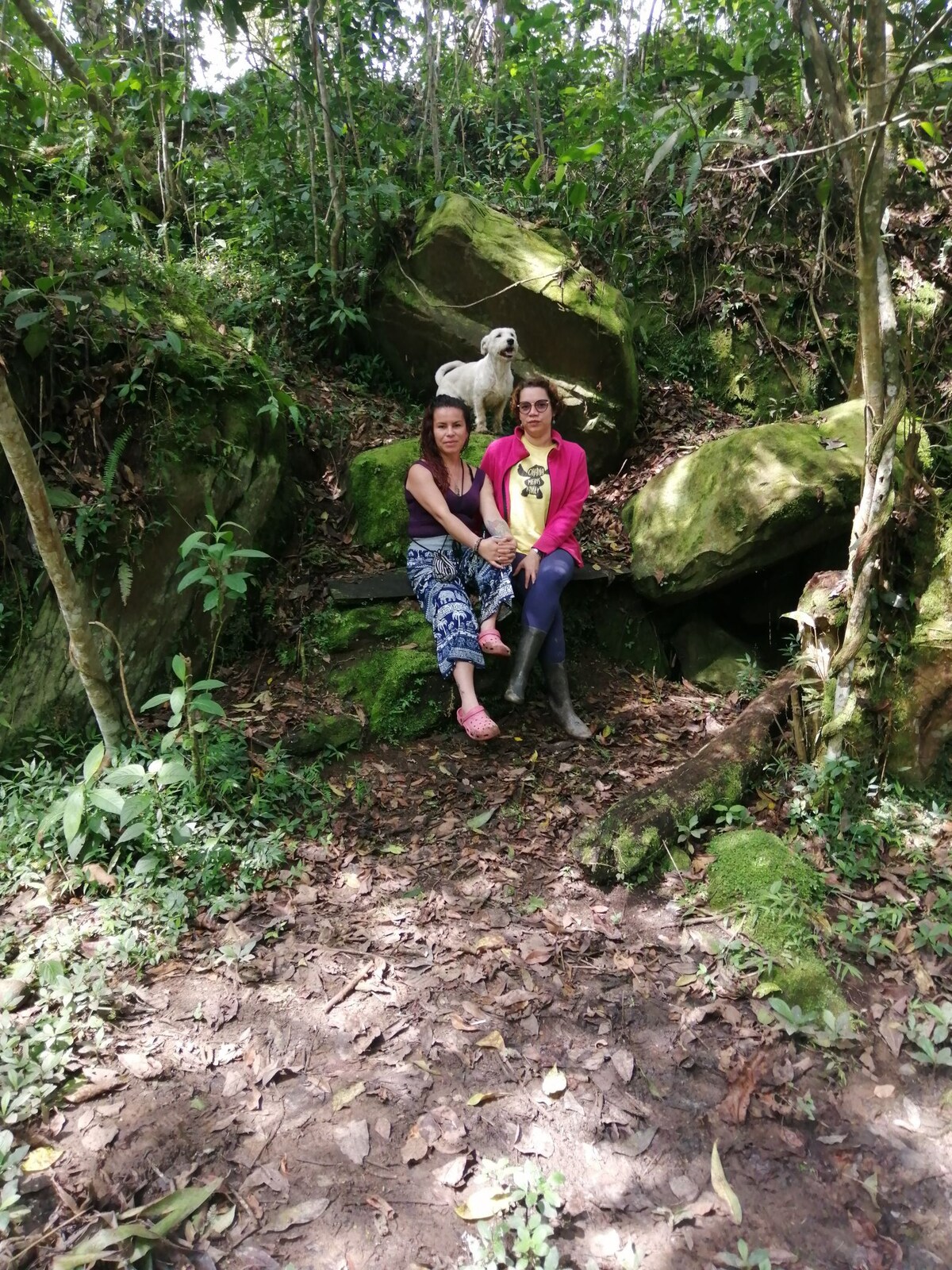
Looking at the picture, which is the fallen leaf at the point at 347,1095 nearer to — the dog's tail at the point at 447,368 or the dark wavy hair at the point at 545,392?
the dark wavy hair at the point at 545,392

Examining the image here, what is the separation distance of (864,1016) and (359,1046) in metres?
1.92

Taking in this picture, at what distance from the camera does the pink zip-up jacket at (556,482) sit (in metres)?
4.70

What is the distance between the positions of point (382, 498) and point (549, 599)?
5.45 feet

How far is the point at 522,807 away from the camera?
403cm

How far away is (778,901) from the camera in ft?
Result: 10.4

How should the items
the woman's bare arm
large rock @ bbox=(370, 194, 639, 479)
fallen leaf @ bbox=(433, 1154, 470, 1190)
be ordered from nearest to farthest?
1. fallen leaf @ bbox=(433, 1154, 470, 1190)
2. the woman's bare arm
3. large rock @ bbox=(370, 194, 639, 479)

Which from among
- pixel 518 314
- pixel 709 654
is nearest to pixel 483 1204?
pixel 709 654

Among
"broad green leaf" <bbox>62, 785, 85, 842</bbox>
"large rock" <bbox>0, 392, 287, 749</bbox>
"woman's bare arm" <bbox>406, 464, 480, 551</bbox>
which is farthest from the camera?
"woman's bare arm" <bbox>406, 464, 480, 551</bbox>

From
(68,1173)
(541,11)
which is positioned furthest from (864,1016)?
(541,11)

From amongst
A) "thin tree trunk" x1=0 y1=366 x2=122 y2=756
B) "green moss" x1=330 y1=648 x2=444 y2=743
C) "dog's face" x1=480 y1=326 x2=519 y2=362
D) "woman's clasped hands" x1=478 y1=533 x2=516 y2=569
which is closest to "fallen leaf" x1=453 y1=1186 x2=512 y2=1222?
"green moss" x1=330 y1=648 x2=444 y2=743

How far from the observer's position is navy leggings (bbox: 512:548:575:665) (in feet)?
14.8

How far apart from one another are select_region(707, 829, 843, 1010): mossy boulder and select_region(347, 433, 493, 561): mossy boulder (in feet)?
9.96

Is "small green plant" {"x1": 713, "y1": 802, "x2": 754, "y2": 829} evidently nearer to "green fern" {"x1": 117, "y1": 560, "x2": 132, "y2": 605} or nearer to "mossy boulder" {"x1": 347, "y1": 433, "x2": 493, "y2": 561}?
"mossy boulder" {"x1": 347, "y1": 433, "x2": 493, "y2": 561}

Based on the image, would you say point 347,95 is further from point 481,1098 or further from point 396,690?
point 481,1098
